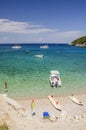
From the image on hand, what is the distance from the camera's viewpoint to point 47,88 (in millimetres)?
36500

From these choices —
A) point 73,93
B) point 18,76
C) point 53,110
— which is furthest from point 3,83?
point 53,110

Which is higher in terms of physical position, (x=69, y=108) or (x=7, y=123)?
(x=7, y=123)

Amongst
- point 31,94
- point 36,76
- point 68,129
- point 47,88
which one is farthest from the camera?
point 36,76

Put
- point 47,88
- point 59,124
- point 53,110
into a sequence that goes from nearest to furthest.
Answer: point 59,124
point 53,110
point 47,88

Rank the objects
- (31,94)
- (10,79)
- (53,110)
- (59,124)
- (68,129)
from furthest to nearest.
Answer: (10,79)
(31,94)
(53,110)
(59,124)
(68,129)

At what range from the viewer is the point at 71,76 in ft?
150

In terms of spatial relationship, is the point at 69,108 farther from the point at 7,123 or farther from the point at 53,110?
the point at 7,123

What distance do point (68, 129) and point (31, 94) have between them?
633 inches

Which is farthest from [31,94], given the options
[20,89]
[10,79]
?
[10,79]

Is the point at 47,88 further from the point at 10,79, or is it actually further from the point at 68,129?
the point at 68,129

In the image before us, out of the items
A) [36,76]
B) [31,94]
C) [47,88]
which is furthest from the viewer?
[36,76]

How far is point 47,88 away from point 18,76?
9.83 metres

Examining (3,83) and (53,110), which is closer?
(53,110)

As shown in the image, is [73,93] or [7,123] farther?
[73,93]
